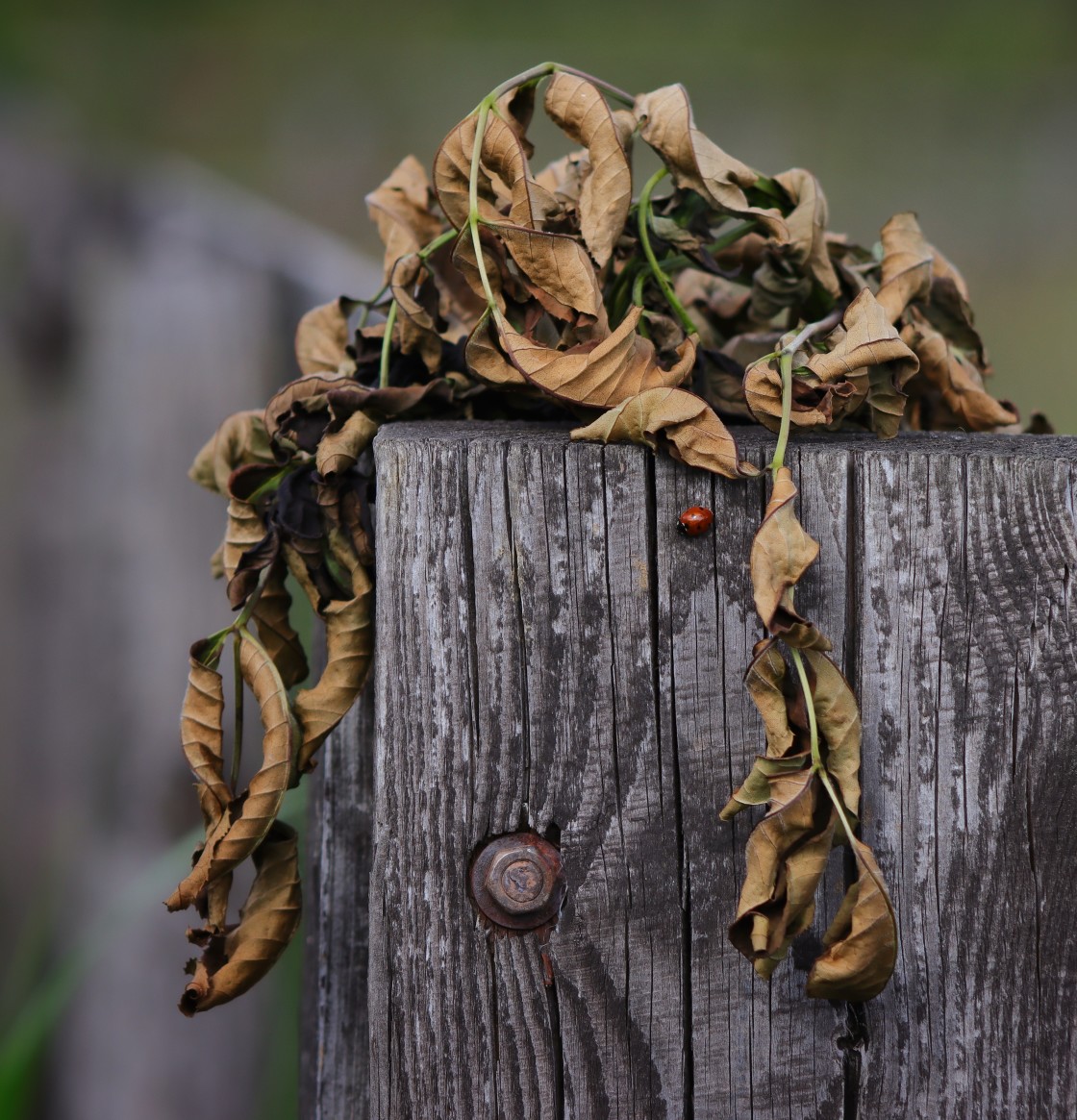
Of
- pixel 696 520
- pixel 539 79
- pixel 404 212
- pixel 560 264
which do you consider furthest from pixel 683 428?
pixel 404 212

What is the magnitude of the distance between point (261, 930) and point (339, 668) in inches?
10.9

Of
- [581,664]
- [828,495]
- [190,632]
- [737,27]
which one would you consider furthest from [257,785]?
[737,27]

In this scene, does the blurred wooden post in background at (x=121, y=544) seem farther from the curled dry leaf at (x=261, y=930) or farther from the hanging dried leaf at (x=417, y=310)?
the curled dry leaf at (x=261, y=930)

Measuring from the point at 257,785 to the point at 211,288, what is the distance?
5.68 ft

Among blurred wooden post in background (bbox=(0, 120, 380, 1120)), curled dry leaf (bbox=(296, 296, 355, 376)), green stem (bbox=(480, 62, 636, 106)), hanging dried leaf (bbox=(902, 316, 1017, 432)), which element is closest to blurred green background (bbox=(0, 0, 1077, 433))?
blurred wooden post in background (bbox=(0, 120, 380, 1120))

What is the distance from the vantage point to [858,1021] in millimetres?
994

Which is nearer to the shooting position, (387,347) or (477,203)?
(477,203)

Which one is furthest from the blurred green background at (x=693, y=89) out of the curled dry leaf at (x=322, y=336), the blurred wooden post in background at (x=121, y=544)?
the curled dry leaf at (x=322, y=336)

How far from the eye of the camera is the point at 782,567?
0.89 meters

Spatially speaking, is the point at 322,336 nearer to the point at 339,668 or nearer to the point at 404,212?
the point at 404,212

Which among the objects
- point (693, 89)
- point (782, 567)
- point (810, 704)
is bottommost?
point (810, 704)

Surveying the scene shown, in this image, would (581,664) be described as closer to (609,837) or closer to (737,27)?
(609,837)

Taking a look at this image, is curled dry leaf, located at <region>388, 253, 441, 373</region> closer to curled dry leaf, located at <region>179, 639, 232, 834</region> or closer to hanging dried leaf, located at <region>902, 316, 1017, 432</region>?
curled dry leaf, located at <region>179, 639, 232, 834</region>

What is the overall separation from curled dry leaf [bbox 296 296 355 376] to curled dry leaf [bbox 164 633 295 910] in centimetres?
43
